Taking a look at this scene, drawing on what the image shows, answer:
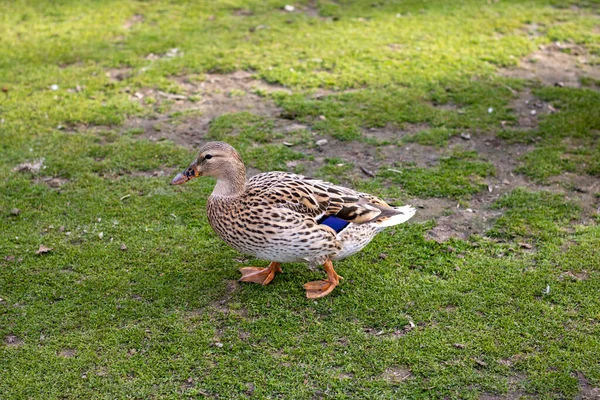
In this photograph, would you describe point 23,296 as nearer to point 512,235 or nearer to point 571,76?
point 512,235

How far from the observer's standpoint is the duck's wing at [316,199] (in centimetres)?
519

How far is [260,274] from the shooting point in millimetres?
5488

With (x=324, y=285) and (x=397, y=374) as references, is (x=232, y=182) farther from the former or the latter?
(x=397, y=374)

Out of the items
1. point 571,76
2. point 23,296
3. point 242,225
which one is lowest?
point 23,296

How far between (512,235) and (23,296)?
4137 mm

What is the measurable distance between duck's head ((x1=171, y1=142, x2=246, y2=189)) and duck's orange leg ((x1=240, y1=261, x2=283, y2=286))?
0.75 metres

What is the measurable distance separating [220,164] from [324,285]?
50.0 inches

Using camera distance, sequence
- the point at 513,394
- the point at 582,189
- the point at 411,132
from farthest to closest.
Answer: the point at 411,132, the point at 582,189, the point at 513,394

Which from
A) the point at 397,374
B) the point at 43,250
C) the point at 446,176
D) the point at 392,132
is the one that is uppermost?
the point at 392,132

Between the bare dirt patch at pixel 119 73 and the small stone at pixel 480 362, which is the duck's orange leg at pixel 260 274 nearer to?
the small stone at pixel 480 362

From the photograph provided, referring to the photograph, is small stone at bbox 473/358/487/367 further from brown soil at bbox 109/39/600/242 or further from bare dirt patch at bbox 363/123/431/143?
bare dirt patch at bbox 363/123/431/143

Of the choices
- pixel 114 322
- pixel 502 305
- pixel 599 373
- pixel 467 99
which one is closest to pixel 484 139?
pixel 467 99

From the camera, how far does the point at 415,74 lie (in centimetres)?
873

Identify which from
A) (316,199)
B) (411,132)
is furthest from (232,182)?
(411,132)
